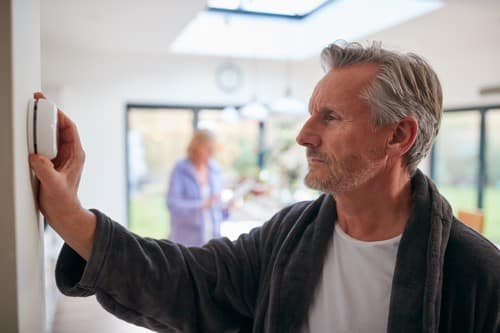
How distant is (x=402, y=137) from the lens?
1.03 m

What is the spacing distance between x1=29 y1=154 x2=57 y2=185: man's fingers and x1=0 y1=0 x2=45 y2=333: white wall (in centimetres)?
3

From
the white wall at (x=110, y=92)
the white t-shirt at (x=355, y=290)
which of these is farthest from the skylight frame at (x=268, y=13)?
the white t-shirt at (x=355, y=290)

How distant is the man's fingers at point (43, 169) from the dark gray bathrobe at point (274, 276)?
0.17 m

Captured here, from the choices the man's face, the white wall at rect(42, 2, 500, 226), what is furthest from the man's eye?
the white wall at rect(42, 2, 500, 226)

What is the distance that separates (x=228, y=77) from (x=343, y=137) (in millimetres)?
4421

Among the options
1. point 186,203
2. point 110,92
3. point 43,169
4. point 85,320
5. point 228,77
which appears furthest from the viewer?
point 228,77

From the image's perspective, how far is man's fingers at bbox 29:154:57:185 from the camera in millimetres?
625

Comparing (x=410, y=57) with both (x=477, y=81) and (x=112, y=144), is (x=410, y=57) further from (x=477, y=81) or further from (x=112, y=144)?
(x=112, y=144)

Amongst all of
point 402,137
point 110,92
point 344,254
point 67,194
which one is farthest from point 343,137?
point 110,92

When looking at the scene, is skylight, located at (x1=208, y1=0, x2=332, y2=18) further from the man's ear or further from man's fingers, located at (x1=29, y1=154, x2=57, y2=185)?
man's fingers, located at (x1=29, y1=154, x2=57, y2=185)

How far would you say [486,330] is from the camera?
818 mm

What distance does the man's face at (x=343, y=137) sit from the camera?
98 cm

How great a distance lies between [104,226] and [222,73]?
4.57 metres

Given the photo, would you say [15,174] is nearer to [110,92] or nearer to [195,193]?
[195,193]
